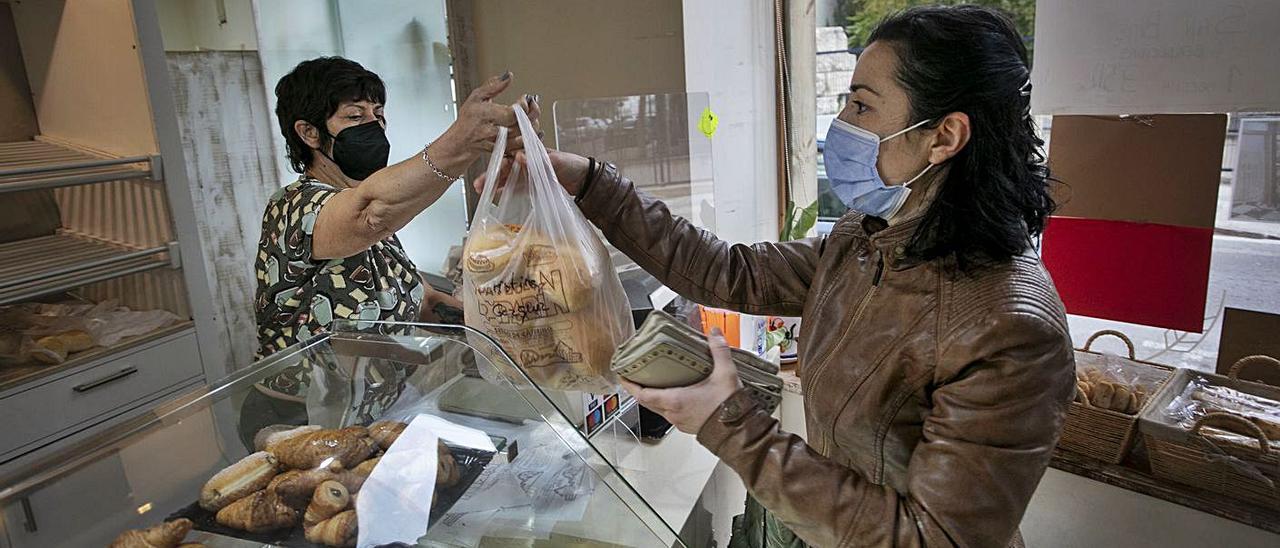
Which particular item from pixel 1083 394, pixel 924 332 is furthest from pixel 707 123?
pixel 924 332

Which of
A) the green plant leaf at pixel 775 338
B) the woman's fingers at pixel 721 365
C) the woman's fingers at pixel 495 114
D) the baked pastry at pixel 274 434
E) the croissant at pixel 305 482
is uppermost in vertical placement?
the woman's fingers at pixel 495 114

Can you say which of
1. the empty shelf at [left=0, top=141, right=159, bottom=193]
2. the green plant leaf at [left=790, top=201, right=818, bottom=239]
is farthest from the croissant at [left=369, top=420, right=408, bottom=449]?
the green plant leaf at [left=790, top=201, right=818, bottom=239]

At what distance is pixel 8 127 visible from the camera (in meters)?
2.22

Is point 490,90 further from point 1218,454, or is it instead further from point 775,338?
point 1218,454

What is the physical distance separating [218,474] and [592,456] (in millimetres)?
505

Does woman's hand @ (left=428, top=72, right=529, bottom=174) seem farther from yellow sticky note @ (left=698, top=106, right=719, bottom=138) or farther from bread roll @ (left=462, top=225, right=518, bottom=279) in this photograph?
yellow sticky note @ (left=698, top=106, right=719, bottom=138)

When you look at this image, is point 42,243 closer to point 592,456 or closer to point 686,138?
point 686,138

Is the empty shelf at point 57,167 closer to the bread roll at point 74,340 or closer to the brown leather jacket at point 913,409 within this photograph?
the bread roll at point 74,340

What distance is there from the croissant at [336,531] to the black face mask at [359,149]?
101 centimetres

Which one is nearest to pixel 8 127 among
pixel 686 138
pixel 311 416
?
pixel 311 416

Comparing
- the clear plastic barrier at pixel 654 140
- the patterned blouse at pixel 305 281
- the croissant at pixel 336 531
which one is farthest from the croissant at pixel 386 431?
the clear plastic barrier at pixel 654 140

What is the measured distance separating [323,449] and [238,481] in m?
0.11

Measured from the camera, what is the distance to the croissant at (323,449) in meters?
1.01

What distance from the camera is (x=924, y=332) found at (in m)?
1.02
